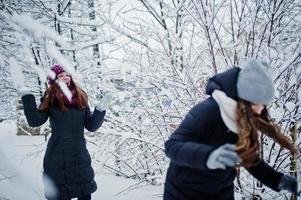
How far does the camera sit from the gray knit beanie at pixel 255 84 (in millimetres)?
1886

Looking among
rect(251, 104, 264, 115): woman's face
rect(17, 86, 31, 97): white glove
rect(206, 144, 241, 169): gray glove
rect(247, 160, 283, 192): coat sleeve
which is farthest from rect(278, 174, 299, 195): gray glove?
rect(17, 86, 31, 97): white glove

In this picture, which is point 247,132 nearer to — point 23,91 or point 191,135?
point 191,135

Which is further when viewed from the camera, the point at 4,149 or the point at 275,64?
the point at 275,64

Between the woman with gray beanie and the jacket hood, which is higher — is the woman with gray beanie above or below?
below

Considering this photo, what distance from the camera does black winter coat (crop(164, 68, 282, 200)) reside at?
5.88ft

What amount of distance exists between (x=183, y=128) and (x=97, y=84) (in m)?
4.61

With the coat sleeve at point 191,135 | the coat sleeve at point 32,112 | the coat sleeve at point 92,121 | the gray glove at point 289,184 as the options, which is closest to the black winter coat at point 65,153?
the coat sleeve at point 32,112

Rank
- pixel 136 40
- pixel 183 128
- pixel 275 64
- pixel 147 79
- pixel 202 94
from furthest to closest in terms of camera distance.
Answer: pixel 136 40, pixel 147 79, pixel 202 94, pixel 275 64, pixel 183 128

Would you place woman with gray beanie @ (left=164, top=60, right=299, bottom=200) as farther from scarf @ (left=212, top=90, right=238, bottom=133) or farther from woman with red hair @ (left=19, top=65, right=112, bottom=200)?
woman with red hair @ (left=19, top=65, right=112, bottom=200)

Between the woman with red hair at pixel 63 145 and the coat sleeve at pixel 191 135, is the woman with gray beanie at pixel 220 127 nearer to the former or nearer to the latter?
the coat sleeve at pixel 191 135

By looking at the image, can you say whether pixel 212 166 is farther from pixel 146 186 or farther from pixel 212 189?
pixel 146 186

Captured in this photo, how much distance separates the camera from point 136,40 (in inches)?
242

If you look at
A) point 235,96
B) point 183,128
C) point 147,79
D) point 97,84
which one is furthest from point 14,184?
point 97,84

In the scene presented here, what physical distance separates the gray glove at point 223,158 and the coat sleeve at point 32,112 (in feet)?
6.07
